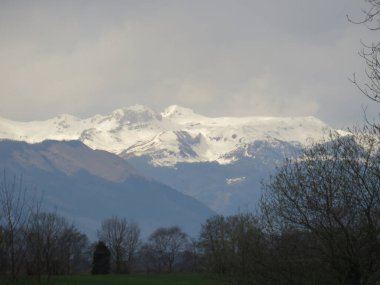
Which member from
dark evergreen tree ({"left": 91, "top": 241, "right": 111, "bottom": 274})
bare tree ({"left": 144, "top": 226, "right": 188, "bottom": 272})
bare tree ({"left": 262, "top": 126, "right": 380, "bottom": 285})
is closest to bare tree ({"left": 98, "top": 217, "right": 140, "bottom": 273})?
dark evergreen tree ({"left": 91, "top": 241, "right": 111, "bottom": 274})

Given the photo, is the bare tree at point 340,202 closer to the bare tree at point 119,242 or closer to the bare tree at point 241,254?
the bare tree at point 241,254

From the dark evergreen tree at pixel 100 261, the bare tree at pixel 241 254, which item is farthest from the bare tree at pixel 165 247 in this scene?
the bare tree at pixel 241 254

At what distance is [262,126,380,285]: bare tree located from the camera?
2472 centimetres

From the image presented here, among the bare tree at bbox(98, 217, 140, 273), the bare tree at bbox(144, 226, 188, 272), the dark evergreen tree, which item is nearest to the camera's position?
the dark evergreen tree

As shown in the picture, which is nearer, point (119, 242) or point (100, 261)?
point (100, 261)

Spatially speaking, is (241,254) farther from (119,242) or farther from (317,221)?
(119,242)

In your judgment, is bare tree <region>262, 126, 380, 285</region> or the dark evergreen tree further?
the dark evergreen tree

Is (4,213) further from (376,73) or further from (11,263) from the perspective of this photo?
(376,73)

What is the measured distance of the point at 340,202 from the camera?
26.2m

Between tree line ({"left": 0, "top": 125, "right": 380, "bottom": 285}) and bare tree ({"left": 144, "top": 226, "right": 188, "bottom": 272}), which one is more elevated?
bare tree ({"left": 144, "top": 226, "right": 188, "bottom": 272})

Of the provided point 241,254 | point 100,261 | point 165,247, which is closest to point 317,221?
point 241,254

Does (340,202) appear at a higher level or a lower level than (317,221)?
higher

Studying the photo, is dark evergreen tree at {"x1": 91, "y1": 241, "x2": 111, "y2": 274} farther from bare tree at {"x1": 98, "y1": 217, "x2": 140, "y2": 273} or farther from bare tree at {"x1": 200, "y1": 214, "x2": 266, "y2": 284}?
bare tree at {"x1": 200, "y1": 214, "x2": 266, "y2": 284}

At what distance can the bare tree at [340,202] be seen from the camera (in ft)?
81.1
